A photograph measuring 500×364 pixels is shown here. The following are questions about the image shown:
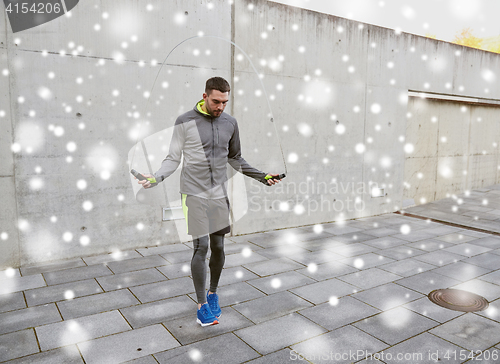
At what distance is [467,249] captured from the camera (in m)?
5.79

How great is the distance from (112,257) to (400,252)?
153 inches

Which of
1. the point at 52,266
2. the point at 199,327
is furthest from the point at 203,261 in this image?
the point at 52,266

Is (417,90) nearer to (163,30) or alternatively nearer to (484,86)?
(484,86)

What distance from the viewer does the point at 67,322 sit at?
348 centimetres

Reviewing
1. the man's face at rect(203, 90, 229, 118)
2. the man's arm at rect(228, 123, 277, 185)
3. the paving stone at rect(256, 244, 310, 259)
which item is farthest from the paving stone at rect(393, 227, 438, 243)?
the man's face at rect(203, 90, 229, 118)

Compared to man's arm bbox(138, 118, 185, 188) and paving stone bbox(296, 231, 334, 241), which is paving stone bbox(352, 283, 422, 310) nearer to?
paving stone bbox(296, 231, 334, 241)

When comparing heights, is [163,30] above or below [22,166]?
above

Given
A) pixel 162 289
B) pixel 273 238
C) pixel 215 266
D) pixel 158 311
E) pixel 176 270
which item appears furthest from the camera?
pixel 273 238

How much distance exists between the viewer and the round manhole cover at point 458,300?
3.85 m

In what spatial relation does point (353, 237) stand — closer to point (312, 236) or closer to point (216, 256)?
point (312, 236)

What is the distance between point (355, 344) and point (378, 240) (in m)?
3.29

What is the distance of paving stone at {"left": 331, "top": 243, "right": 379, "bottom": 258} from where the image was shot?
5.54 metres

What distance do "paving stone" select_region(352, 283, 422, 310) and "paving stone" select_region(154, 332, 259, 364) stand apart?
1484 mm

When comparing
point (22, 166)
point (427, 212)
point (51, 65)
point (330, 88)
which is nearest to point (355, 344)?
point (22, 166)
